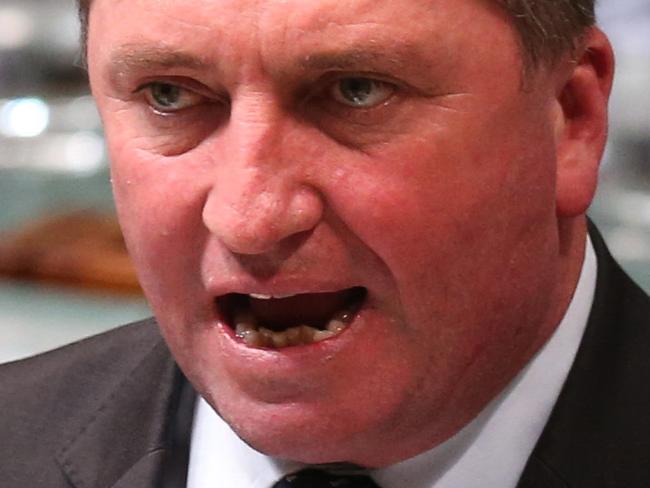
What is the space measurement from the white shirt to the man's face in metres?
0.05

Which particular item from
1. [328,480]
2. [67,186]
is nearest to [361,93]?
[328,480]

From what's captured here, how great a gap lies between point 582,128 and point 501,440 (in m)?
0.26

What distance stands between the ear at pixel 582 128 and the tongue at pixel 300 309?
0.20 meters

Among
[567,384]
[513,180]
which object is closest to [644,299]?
[567,384]

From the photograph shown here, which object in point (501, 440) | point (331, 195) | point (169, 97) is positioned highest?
point (169, 97)

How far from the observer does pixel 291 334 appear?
0.97 metres

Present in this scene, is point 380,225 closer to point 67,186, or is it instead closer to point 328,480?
point 328,480

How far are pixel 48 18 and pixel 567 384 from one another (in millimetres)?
1794

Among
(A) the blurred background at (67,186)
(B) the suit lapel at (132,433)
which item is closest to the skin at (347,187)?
(B) the suit lapel at (132,433)

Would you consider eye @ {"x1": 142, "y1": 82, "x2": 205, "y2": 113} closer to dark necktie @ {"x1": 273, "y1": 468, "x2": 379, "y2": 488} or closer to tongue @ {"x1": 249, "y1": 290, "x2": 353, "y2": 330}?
tongue @ {"x1": 249, "y1": 290, "x2": 353, "y2": 330}

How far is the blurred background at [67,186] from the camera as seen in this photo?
229 centimetres

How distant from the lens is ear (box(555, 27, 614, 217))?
1023 millimetres

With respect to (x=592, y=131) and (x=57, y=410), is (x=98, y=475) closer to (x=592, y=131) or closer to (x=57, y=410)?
(x=57, y=410)

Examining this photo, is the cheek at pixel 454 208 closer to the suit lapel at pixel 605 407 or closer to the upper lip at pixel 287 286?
the upper lip at pixel 287 286
